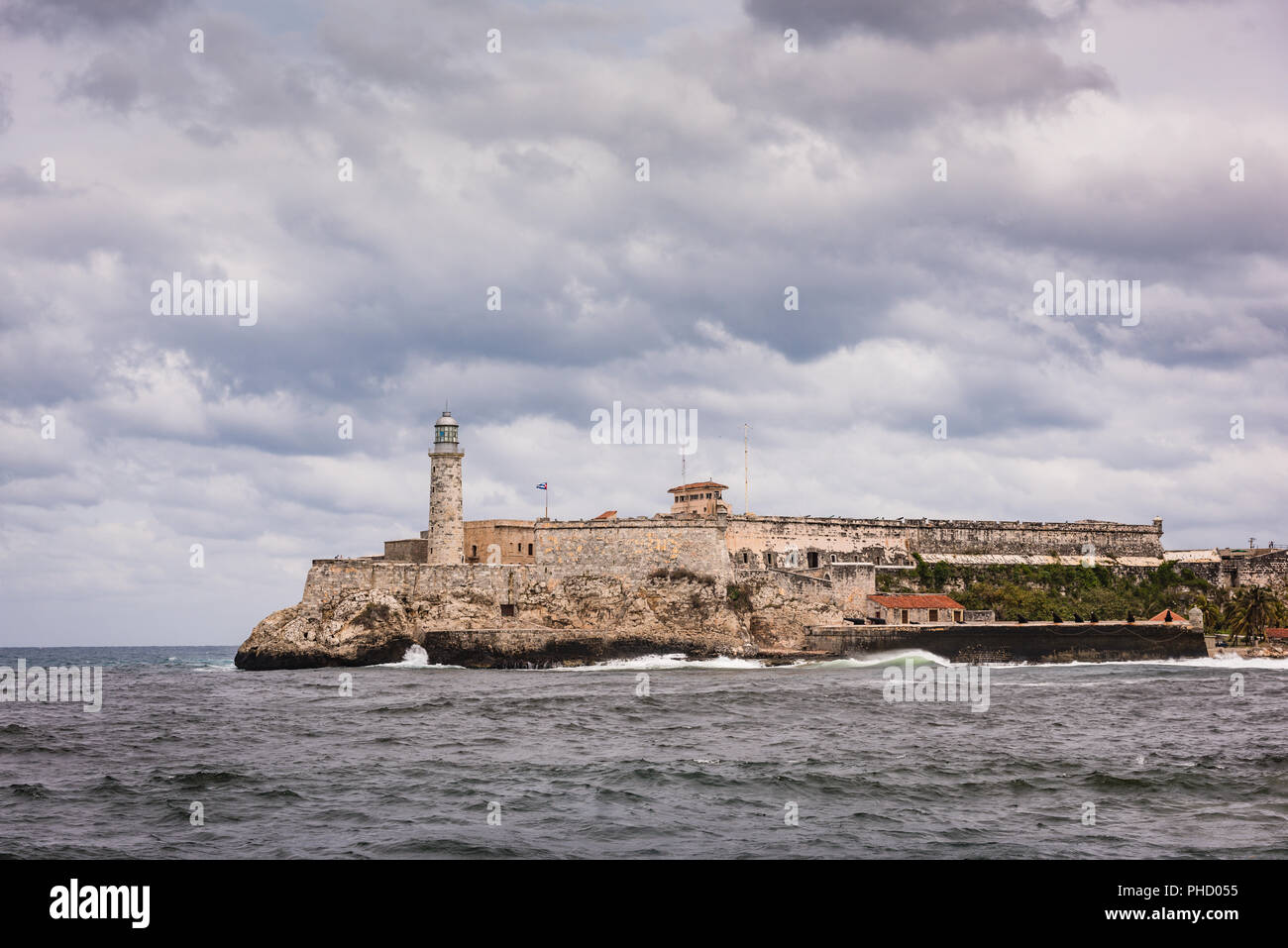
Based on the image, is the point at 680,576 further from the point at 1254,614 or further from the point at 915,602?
the point at 1254,614

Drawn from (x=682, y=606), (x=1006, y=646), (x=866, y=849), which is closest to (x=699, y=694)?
(x=682, y=606)

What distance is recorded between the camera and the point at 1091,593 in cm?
Answer: 8019

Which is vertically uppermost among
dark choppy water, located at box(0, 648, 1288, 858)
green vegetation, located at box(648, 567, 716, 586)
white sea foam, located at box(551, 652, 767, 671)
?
green vegetation, located at box(648, 567, 716, 586)

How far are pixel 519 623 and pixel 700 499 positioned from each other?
18.3 metres

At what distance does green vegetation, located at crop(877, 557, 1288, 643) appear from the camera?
74438mm

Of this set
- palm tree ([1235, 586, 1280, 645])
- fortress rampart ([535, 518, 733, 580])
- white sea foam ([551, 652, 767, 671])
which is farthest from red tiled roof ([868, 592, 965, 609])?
palm tree ([1235, 586, 1280, 645])

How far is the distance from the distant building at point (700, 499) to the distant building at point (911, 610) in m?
11.4

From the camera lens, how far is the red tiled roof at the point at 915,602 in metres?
67.4

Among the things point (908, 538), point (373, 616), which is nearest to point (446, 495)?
point (373, 616)

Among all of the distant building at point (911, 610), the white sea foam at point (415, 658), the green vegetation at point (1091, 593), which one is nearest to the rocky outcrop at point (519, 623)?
the white sea foam at point (415, 658)

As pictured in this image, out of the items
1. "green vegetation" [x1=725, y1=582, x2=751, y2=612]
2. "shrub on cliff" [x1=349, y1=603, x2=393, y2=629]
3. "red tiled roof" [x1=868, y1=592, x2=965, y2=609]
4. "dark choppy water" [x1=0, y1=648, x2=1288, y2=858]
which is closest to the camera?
"dark choppy water" [x1=0, y1=648, x2=1288, y2=858]

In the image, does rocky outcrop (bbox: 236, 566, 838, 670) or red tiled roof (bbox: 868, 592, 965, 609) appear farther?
red tiled roof (bbox: 868, 592, 965, 609)

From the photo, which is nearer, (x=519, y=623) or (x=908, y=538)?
(x=519, y=623)

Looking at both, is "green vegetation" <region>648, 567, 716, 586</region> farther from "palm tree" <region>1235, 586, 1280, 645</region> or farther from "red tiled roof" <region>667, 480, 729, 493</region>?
"palm tree" <region>1235, 586, 1280, 645</region>
